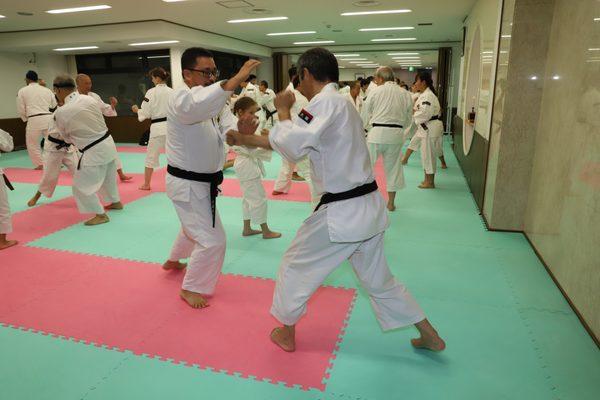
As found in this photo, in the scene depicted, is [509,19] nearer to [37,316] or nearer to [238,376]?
[238,376]

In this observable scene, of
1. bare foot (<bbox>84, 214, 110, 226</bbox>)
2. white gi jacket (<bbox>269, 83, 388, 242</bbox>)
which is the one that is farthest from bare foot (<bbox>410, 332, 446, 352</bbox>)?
bare foot (<bbox>84, 214, 110, 226</bbox>)

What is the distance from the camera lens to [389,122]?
16.9ft

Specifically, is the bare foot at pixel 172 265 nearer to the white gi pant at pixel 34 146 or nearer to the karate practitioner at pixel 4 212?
the karate practitioner at pixel 4 212

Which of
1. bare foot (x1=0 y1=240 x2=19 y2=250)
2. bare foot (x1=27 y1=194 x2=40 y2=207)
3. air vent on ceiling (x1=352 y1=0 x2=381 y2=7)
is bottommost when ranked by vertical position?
bare foot (x1=0 y1=240 x2=19 y2=250)

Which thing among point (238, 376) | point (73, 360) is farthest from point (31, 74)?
point (238, 376)

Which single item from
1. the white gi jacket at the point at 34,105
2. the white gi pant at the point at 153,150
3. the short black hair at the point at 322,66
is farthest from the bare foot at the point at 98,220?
the white gi jacket at the point at 34,105

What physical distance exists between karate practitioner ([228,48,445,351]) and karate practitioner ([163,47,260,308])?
20.6 inches

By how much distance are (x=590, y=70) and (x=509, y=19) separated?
1588 millimetres

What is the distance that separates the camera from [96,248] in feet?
13.3

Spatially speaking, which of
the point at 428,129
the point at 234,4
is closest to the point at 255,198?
the point at 428,129

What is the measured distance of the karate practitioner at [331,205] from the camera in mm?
1917

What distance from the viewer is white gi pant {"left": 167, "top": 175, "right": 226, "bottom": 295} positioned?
112 inches

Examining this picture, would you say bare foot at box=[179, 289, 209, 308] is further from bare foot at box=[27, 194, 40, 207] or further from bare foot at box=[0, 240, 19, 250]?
bare foot at box=[27, 194, 40, 207]

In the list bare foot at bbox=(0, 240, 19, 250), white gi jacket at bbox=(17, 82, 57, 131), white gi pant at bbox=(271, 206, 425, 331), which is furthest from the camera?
white gi jacket at bbox=(17, 82, 57, 131)
